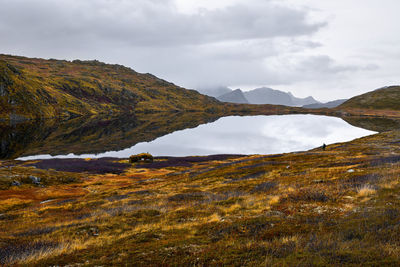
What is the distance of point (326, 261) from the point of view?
746cm

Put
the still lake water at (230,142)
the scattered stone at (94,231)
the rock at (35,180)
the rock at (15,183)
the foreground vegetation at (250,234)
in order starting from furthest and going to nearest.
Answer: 1. the still lake water at (230,142)
2. the rock at (35,180)
3. the rock at (15,183)
4. the scattered stone at (94,231)
5. the foreground vegetation at (250,234)

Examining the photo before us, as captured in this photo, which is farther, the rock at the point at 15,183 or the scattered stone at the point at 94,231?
the rock at the point at 15,183

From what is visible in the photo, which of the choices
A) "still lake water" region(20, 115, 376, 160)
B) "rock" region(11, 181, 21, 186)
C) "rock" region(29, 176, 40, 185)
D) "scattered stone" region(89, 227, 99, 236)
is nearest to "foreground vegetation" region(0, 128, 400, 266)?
"scattered stone" region(89, 227, 99, 236)

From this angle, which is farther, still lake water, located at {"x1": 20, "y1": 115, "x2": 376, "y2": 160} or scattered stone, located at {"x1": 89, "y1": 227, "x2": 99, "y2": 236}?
still lake water, located at {"x1": 20, "y1": 115, "x2": 376, "y2": 160}

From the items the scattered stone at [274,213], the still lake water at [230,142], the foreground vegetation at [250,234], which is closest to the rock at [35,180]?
the foreground vegetation at [250,234]

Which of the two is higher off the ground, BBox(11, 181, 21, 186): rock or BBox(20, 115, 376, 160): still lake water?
BBox(20, 115, 376, 160): still lake water

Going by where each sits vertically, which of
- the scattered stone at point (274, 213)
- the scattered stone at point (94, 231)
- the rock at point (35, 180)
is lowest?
the rock at point (35, 180)

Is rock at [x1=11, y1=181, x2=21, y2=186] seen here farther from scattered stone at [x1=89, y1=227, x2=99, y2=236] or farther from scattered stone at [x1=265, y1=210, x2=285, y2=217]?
→ scattered stone at [x1=265, y1=210, x2=285, y2=217]

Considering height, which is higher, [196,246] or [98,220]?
[196,246]

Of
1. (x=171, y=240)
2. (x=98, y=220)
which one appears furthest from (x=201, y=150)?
(x=171, y=240)

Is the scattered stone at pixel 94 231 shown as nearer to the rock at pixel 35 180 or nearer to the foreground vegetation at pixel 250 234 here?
the foreground vegetation at pixel 250 234

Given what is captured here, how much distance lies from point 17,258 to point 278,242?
1116 cm

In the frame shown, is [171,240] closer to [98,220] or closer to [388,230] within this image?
[388,230]

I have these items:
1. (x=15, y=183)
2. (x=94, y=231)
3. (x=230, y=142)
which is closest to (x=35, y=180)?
(x=15, y=183)
